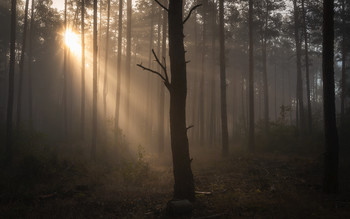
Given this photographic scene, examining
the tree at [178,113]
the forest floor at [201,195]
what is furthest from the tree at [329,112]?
the tree at [178,113]

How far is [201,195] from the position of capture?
7.69 metres

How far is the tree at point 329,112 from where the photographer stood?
24.9 feet

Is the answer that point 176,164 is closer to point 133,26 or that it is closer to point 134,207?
point 134,207

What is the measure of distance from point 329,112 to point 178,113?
16.4ft

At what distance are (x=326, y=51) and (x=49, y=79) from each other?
42636mm

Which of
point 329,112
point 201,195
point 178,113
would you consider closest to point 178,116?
point 178,113

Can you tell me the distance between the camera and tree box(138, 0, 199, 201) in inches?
259

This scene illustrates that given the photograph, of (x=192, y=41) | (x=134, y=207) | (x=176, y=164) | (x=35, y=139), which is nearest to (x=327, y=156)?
(x=176, y=164)

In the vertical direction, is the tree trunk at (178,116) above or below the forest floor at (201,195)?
Answer: above

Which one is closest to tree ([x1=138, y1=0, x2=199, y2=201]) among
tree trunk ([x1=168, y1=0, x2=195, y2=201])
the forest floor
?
tree trunk ([x1=168, y1=0, x2=195, y2=201])

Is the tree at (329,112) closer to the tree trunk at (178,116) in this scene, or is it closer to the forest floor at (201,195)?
the forest floor at (201,195)

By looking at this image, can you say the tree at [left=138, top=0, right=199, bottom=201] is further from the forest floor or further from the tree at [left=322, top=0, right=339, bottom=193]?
the tree at [left=322, top=0, right=339, bottom=193]

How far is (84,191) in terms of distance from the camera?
9.16m

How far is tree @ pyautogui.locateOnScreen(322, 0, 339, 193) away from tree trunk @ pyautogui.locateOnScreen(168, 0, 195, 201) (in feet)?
14.9
